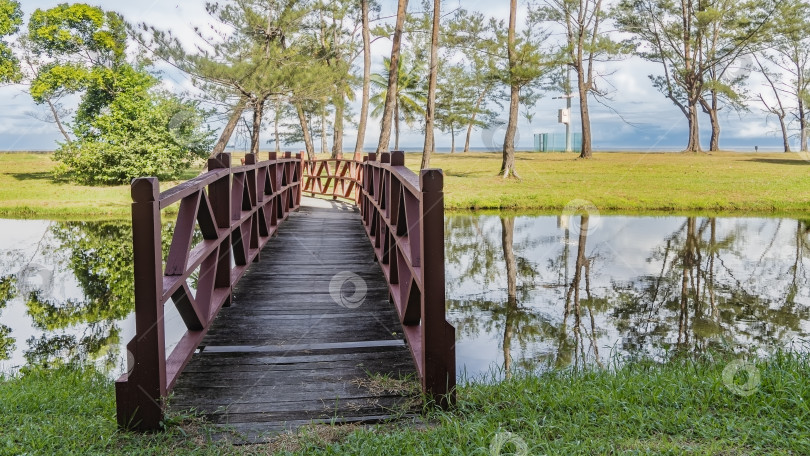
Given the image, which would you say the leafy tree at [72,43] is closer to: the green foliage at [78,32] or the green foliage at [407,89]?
the green foliage at [78,32]

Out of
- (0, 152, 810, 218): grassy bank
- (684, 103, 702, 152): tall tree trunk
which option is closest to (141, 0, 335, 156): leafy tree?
(0, 152, 810, 218): grassy bank

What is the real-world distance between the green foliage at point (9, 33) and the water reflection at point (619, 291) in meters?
24.0

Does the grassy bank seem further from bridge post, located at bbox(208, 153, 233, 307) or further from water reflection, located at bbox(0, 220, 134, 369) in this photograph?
bridge post, located at bbox(208, 153, 233, 307)

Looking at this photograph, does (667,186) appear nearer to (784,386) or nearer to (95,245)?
(95,245)

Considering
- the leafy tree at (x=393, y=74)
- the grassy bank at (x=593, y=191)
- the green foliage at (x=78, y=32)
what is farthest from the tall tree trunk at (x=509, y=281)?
the green foliage at (x=78, y=32)

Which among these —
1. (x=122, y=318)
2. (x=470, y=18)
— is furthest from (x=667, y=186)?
(x=122, y=318)

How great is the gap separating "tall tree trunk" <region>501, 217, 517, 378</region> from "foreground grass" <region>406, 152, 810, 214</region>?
9.47 feet

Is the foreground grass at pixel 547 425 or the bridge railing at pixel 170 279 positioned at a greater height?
the bridge railing at pixel 170 279

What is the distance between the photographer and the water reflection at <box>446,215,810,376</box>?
594 cm

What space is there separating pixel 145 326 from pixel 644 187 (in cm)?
1894

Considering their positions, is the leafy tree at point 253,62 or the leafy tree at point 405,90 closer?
the leafy tree at point 253,62
